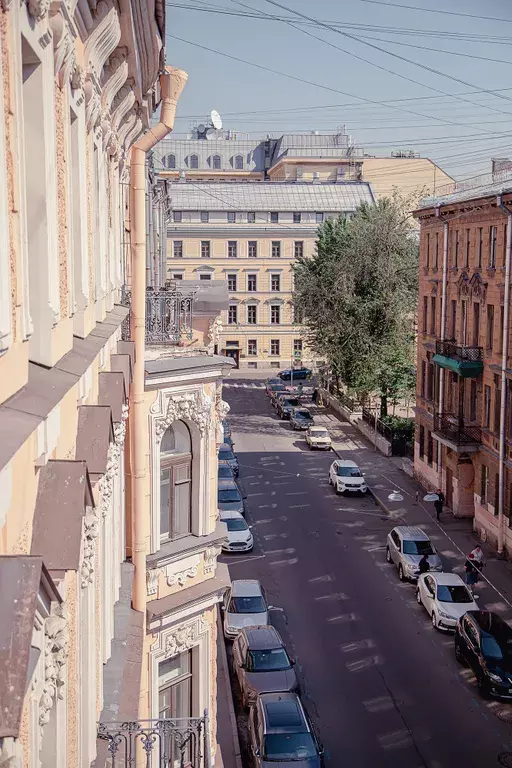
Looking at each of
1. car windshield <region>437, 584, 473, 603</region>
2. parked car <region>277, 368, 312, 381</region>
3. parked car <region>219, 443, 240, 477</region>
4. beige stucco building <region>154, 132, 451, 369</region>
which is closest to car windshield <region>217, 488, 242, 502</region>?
parked car <region>219, 443, 240, 477</region>

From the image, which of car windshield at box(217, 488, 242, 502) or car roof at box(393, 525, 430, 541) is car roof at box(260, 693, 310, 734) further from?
car windshield at box(217, 488, 242, 502)

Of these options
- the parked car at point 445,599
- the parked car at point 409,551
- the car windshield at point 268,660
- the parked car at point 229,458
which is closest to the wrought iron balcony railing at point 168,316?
the car windshield at point 268,660

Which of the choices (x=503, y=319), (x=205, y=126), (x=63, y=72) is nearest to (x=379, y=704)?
(x=503, y=319)

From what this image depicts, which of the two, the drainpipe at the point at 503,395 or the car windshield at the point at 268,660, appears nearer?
the car windshield at the point at 268,660

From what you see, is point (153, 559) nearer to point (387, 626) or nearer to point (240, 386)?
point (387, 626)

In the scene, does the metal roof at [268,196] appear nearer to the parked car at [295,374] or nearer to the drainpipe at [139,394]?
the parked car at [295,374]

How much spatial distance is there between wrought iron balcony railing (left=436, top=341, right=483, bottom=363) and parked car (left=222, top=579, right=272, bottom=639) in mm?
12473

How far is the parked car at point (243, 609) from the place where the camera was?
2484cm

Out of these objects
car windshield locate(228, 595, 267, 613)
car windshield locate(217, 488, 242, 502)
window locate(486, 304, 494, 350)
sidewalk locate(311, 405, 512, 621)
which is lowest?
sidewalk locate(311, 405, 512, 621)

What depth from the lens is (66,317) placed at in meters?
5.88

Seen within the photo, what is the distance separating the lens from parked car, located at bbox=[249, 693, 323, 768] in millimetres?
17375

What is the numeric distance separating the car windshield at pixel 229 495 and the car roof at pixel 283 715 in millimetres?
16793

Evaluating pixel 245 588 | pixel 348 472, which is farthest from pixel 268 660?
pixel 348 472

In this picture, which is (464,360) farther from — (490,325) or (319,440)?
(319,440)
